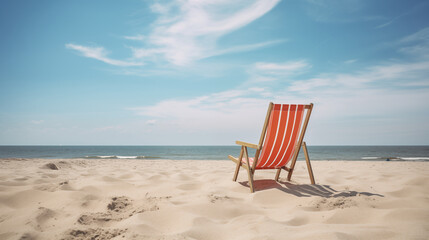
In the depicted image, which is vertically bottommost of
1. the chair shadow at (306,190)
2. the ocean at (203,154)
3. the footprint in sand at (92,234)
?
the ocean at (203,154)

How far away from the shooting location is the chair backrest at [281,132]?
2979 mm

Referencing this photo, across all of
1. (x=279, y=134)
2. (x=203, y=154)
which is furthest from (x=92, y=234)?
(x=203, y=154)

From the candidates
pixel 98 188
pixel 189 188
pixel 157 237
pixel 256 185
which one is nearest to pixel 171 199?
pixel 189 188

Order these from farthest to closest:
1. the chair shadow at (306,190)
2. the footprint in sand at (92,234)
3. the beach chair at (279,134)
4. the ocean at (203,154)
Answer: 1. the ocean at (203,154)
2. the beach chair at (279,134)
3. the chair shadow at (306,190)
4. the footprint in sand at (92,234)

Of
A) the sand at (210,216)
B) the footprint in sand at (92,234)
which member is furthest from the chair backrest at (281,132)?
the footprint in sand at (92,234)

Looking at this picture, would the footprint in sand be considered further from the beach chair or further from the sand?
the beach chair

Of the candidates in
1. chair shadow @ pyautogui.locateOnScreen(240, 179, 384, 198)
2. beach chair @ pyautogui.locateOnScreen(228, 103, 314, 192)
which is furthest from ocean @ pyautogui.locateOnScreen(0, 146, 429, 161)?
beach chair @ pyautogui.locateOnScreen(228, 103, 314, 192)

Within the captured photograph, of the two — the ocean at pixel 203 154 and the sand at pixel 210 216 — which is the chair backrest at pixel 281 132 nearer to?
the sand at pixel 210 216

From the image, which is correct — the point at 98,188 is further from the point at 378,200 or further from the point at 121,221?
the point at 378,200

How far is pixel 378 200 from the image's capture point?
223 centimetres

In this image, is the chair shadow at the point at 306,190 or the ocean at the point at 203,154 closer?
the chair shadow at the point at 306,190

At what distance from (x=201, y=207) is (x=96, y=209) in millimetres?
1024

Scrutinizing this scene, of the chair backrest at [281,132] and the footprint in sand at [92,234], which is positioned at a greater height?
the chair backrest at [281,132]

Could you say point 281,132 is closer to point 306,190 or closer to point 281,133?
point 281,133
